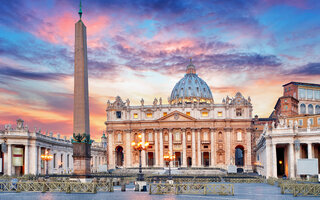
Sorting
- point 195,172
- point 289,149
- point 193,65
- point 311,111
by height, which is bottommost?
point 195,172

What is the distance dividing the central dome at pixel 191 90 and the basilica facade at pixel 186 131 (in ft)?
91.7

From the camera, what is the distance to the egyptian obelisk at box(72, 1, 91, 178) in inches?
1278

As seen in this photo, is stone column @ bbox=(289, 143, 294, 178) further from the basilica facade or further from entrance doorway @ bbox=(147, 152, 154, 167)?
entrance doorway @ bbox=(147, 152, 154, 167)

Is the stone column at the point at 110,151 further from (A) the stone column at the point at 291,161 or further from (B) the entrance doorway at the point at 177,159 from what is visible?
(A) the stone column at the point at 291,161

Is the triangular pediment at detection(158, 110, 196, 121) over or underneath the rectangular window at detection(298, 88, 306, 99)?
underneath

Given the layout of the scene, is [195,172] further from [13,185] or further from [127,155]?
[13,185]

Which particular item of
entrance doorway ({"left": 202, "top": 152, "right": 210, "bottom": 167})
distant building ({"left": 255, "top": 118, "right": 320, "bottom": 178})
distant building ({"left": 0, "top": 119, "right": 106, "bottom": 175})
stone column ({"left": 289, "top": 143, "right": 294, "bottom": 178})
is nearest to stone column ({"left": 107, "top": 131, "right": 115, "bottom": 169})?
entrance doorway ({"left": 202, "top": 152, "right": 210, "bottom": 167})

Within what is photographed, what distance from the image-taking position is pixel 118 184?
147 ft

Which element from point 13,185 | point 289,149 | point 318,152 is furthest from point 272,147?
point 13,185

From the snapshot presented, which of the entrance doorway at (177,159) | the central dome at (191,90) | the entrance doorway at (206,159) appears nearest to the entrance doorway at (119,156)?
the entrance doorway at (177,159)

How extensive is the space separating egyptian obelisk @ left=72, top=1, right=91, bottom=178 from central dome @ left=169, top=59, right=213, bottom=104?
97.2 m

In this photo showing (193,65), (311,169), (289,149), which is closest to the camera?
(311,169)

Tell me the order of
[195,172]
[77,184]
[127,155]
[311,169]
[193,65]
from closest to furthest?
[77,184], [311,169], [195,172], [127,155], [193,65]

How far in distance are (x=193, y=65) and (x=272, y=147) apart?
297 ft
